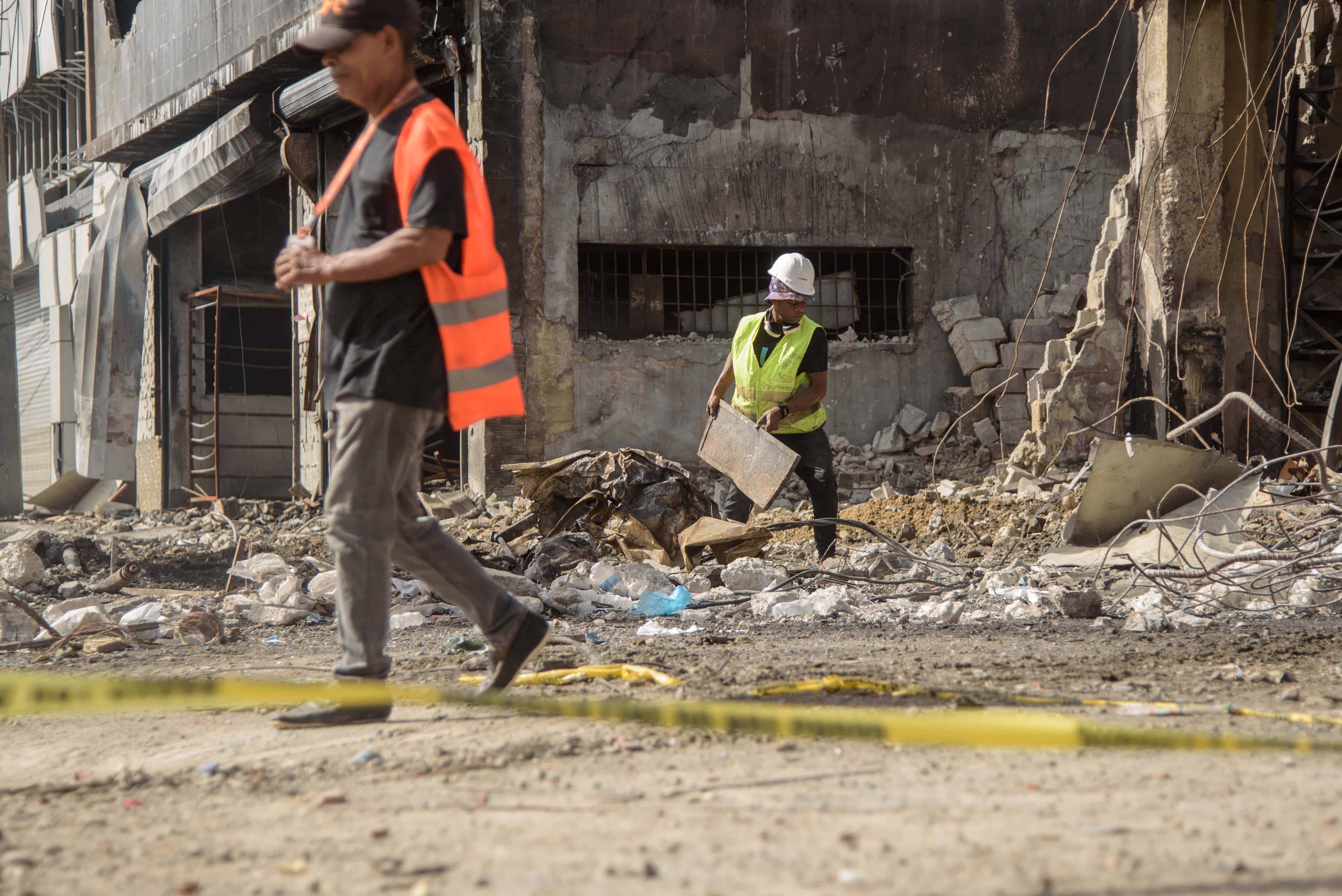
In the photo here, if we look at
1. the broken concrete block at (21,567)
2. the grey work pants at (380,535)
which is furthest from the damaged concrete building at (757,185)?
the grey work pants at (380,535)

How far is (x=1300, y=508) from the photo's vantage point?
259 inches

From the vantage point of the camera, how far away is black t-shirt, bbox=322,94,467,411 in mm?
2812

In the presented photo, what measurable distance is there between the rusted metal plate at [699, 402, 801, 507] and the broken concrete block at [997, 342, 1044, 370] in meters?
4.90

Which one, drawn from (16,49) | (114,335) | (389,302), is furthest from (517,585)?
(16,49)

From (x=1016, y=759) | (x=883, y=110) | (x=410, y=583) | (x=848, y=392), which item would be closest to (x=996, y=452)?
(x=848, y=392)

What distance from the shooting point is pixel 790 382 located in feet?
21.9

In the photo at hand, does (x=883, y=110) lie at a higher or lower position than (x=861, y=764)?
higher

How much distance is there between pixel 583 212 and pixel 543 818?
9140mm

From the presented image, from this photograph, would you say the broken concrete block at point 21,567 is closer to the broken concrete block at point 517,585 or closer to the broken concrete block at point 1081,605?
the broken concrete block at point 517,585

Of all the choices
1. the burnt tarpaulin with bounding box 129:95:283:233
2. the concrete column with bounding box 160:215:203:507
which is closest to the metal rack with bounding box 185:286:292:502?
the concrete column with bounding box 160:215:203:507

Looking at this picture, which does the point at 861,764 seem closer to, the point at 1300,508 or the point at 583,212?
the point at 1300,508

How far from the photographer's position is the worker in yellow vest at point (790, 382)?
663 centimetres

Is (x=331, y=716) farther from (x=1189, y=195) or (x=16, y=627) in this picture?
(x=1189, y=195)

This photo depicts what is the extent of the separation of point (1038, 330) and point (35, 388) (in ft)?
52.5
